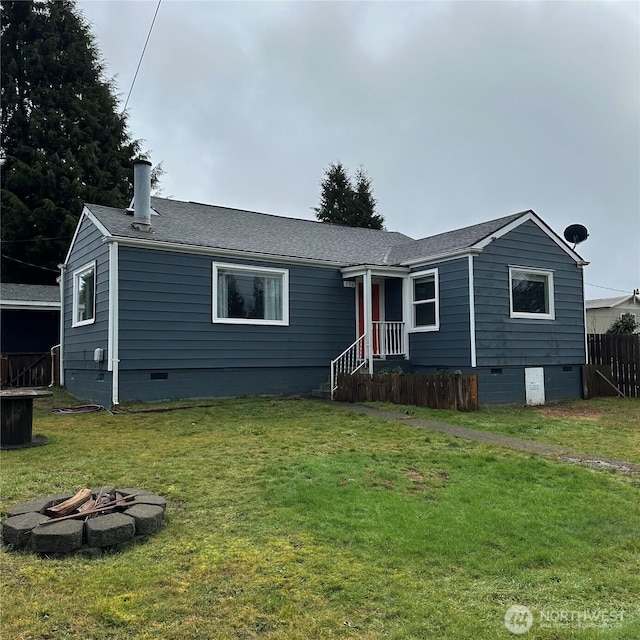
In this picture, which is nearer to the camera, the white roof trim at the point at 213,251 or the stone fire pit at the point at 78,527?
the stone fire pit at the point at 78,527

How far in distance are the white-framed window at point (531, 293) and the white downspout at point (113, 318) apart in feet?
28.4

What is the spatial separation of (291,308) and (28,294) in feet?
Answer: 31.3

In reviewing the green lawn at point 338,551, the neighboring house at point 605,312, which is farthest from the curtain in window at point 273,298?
the neighboring house at point 605,312

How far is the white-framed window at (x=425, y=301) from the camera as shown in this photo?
12663 mm

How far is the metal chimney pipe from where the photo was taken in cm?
1138

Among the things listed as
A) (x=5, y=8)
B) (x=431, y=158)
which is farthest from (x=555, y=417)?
(x=5, y=8)

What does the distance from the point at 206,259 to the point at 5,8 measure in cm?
2325

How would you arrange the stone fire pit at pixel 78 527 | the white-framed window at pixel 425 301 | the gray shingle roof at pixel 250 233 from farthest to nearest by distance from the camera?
the white-framed window at pixel 425 301 → the gray shingle roof at pixel 250 233 → the stone fire pit at pixel 78 527

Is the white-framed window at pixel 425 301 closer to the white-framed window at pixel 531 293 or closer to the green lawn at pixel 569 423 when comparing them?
the white-framed window at pixel 531 293

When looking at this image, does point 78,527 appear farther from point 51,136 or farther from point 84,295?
point 51,136

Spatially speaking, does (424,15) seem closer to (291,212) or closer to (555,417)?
(555,417)

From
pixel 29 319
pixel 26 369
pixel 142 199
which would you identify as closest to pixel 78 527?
pixel 142 199

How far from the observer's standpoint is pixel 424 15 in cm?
1077

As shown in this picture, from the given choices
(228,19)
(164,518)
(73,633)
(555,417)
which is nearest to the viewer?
(73,633)
